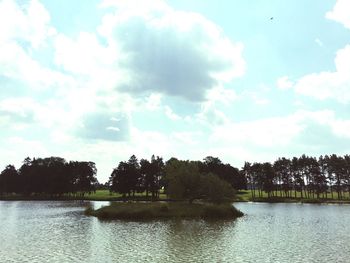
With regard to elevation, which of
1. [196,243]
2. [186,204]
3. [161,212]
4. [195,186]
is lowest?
[196,243]

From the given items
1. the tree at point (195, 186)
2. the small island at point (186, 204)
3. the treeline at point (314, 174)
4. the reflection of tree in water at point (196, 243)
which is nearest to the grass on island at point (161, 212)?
the small island at point (186, 204)

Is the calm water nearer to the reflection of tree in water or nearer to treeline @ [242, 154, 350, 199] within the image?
the reflection of tree in water

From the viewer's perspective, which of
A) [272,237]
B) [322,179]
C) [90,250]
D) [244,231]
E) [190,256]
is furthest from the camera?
[322,179]

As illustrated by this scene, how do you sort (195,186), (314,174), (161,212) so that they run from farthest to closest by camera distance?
1. (314,174)
2. (195,186)
3. (161,212)

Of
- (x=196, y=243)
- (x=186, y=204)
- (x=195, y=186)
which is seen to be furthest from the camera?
(x=195, y=186)

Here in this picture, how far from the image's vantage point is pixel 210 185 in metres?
99.9

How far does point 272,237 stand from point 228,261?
66.8 feet

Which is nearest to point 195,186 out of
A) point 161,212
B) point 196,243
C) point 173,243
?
point 161,212

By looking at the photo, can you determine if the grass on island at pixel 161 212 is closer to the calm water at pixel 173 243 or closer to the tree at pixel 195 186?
the tree at pixel 195 186

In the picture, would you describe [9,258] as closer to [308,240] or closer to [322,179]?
[308,240]

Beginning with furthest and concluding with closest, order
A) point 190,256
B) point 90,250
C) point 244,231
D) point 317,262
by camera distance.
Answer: point 244,231, point 90,250, point 190,256, point 317,262

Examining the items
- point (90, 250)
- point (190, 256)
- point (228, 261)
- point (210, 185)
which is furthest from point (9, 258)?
point (210, 185)

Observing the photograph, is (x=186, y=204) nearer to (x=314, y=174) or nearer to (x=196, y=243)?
(x=196, y=243)

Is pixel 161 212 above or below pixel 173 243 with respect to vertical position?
above
